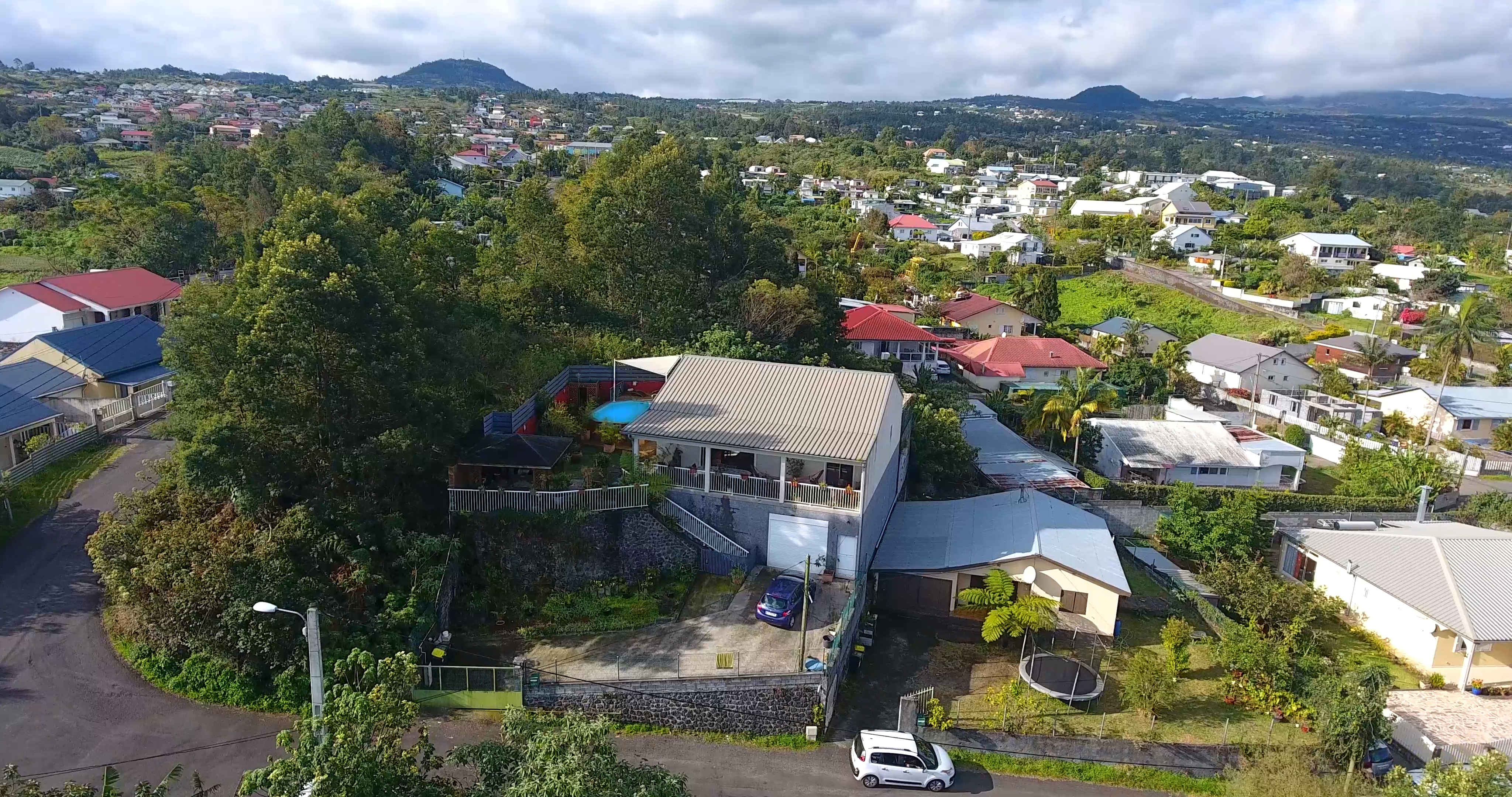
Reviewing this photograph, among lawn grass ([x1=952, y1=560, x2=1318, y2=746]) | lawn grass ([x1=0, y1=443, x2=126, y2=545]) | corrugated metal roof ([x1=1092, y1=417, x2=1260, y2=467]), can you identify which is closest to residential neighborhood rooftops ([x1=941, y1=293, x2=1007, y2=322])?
corrugated metal roof ([x1=1092, y1=417, x2=1260, y2=467])

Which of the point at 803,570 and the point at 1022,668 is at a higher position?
the point at 803,570

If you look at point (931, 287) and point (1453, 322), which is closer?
point (1453, 322)

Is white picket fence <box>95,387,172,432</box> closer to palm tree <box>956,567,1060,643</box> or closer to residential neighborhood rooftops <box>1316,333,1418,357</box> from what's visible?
palm tree <box>956,567,1060,643</box>

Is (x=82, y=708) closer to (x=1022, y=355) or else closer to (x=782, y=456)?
(x=782, y=456)

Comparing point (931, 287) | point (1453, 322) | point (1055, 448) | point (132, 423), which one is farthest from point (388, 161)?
point (1453, 322)

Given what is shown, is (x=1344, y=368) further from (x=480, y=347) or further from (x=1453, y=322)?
(x=480, y=347)

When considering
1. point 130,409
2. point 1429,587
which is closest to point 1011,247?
point 1429,587
